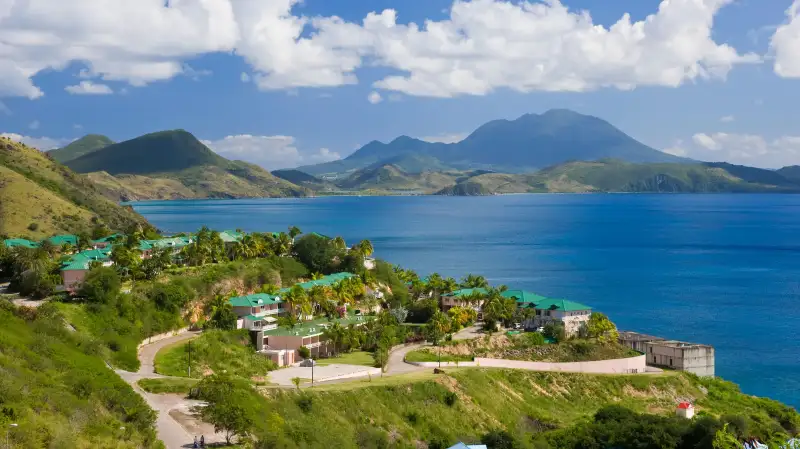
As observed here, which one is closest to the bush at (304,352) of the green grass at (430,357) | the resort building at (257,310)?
the resort building at (257,310)

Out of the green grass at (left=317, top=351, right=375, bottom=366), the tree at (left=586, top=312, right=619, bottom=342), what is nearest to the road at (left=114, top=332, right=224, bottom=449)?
the green grass at (left=317, top=351, right=375, bottom=366)

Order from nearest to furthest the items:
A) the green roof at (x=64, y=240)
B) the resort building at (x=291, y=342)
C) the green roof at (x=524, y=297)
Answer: the resort building at (x=291, y=342)
the green roof at (x=524, y=297)
the green roof at (x=64, y=240)

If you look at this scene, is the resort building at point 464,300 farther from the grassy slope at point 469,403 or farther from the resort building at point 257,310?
the resort building at point 257,310

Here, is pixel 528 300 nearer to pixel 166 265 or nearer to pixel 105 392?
pixel 166 265

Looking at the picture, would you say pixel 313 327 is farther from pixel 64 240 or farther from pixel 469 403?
pixel 64 240

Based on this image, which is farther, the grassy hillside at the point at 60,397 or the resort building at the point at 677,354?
the resort building at the point at 677,354

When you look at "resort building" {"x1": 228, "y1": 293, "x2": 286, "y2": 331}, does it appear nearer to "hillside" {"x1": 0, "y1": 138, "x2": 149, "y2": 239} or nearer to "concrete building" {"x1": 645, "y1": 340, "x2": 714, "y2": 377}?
"concrete building" {"x1": 645, "y1": 340, "x2": 714, "y2": 377}
